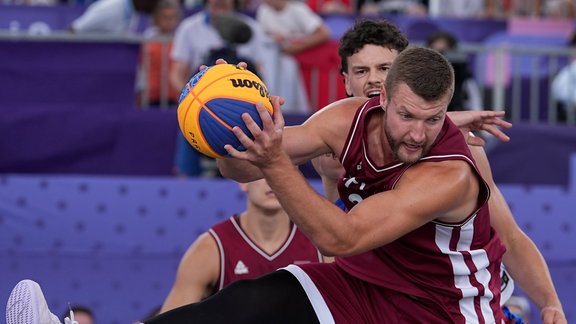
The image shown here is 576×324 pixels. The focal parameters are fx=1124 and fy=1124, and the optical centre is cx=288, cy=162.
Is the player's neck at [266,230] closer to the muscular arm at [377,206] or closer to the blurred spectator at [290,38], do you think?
the muscular arm at [377,206]

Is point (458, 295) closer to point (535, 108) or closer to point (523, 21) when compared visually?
point (535, 108)

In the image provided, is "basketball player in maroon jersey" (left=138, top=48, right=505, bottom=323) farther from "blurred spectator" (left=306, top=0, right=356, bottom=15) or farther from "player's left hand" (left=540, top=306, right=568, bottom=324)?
"blurred spectator" (left=306, top=0, right=356, bottom=15)

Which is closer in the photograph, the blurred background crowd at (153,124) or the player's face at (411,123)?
the player's face at (411,123)

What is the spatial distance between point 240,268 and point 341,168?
105 cm

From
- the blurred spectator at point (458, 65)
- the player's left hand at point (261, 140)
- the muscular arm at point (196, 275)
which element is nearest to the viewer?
the player's left hand at point (261, 140)

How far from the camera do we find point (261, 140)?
152 inches

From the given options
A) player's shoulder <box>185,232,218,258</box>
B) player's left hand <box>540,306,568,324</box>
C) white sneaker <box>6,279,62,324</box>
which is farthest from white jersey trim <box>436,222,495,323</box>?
player's shoulder <box>185,232,218,258</box>

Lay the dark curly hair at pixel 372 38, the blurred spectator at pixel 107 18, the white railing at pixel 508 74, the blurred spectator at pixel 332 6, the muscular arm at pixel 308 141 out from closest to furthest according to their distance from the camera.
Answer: the muscular arm at pixel 308 141
the dark curly hair at pixel 372 38
the white railing at pixel 508 74
the blurred spectator at pixel 107 18
the blurred spectator at pixel 332 6

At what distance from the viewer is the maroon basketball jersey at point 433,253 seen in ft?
14.5

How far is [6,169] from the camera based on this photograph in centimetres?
915

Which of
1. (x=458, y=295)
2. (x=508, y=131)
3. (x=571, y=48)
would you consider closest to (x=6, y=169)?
(x=508, y=131)

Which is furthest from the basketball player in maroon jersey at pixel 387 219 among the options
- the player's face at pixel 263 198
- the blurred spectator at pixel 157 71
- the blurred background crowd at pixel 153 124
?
the blurred spectator at pixel 157 71

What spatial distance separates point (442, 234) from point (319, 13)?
20.1 feet

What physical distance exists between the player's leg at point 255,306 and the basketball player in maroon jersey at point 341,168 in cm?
101
